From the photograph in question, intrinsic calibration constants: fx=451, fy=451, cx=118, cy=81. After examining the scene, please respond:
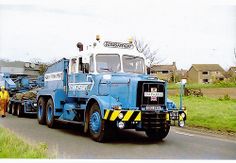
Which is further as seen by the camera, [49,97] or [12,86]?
[12,86]

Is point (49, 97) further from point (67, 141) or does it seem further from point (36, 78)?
point (36, 78)

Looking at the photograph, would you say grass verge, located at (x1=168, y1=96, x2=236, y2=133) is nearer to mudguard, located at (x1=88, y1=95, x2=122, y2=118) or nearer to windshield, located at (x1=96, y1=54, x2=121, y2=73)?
windshield, located at (x1=96, y1=54, x2=121, y2=73)

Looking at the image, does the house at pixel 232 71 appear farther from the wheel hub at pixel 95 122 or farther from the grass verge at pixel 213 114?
the wheel hub at pixel 95 122

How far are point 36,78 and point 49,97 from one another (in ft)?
21.5

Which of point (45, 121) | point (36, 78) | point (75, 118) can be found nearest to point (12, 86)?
point (36, 78)

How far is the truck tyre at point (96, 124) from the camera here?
10906 mm

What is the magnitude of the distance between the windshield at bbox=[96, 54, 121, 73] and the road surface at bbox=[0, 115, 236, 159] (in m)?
1.82

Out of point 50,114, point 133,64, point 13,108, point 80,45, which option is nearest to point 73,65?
point 80,45

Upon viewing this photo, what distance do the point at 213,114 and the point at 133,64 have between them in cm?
502

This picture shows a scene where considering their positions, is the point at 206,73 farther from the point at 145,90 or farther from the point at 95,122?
the point at 95,122

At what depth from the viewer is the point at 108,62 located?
39.8ft

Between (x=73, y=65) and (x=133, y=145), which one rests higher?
(x=73, y=65)

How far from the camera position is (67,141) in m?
11.4

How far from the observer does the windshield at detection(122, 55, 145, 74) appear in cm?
1215
